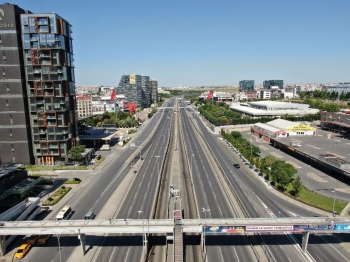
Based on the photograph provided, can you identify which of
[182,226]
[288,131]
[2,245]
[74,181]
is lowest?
[74,181]

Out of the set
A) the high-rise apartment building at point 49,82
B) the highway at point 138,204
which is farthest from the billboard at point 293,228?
the high-rise apartment building at point 49,82

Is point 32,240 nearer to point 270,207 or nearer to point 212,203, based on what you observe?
point 212,203

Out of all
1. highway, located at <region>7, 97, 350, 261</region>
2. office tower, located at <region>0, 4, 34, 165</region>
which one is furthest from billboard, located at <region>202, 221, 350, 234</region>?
office tower, located at <region>0, 4, 34, 165</region>

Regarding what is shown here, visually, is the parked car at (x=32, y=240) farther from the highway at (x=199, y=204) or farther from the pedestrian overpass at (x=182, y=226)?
the pedestrian overpass at (x=182, y=226)

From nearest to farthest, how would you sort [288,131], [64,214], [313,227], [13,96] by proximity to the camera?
[313,227] < [64,214] < [13,96] < [288,131]

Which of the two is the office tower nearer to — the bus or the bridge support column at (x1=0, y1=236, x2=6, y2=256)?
the bus

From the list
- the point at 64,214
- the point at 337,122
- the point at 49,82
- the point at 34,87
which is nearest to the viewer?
the point at 64,214

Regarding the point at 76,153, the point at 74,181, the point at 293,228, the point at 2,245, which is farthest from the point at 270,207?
the point at 76,153
